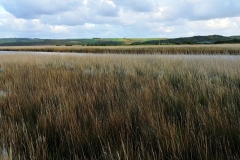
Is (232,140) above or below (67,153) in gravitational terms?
above

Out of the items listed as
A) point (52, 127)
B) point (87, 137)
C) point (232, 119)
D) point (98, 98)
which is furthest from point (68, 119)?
point (232, 119)

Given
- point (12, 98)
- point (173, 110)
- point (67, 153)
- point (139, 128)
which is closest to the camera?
point (67, 153)

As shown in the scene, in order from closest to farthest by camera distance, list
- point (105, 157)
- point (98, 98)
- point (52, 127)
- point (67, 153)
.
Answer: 1. point (105, 157)
2. point (67, 153)
3. point (52, 127)
4. point (98, 98)

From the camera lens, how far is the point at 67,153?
1.90m

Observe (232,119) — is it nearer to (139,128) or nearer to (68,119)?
(139,128)

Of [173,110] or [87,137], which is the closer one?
[87,137]

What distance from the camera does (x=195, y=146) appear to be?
66.7 inches

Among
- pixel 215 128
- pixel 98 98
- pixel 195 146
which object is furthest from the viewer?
pixel 98 98

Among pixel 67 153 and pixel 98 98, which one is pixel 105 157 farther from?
pixel 98 98

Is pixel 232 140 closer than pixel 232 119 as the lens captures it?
Yes

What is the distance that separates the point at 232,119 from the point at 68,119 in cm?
173

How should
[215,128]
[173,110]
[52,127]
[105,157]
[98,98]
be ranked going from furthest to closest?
[98,98] < [173,110] < [52,127] < [215,128] < [105,157]

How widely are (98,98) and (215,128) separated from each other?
73.3 inches

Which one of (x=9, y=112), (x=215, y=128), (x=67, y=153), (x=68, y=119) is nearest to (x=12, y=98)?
(x=9, y=112)
